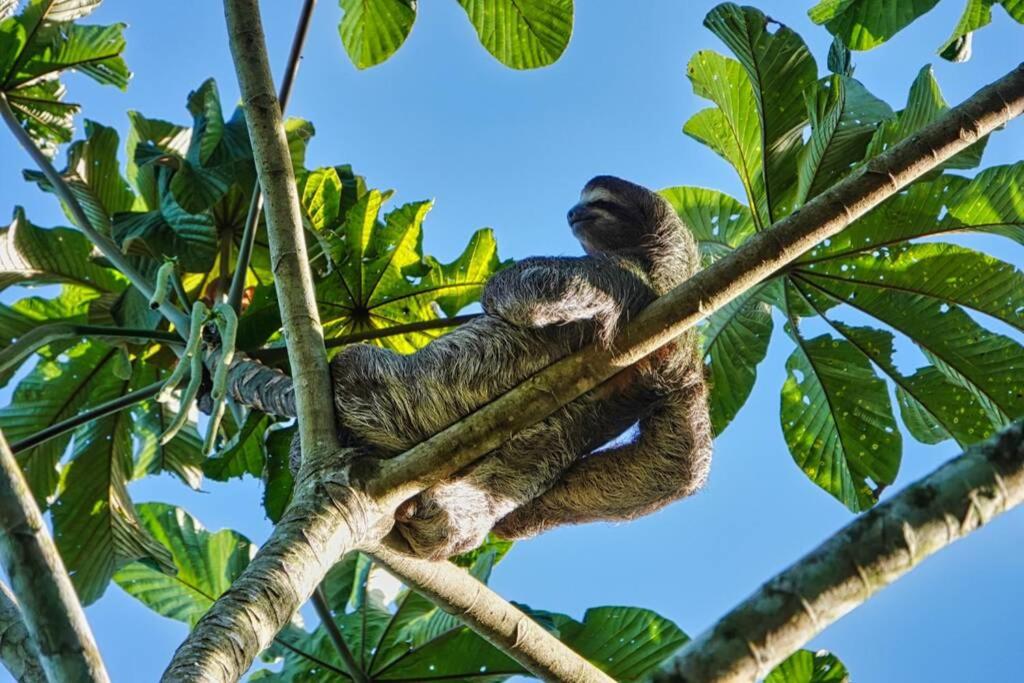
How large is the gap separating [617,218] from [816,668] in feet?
7.64

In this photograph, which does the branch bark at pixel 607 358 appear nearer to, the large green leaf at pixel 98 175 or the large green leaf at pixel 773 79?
the large green leaf at pixel 773 79

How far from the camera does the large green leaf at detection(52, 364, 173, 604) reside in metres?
5.75

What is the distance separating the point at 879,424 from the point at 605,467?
1.88 m

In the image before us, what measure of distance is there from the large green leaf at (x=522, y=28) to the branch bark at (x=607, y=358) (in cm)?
207

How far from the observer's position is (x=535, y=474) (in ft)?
14.9

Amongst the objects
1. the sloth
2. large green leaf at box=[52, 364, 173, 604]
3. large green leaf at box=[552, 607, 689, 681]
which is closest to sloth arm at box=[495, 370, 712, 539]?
the sloth

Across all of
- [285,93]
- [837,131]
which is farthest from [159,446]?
[837,131]

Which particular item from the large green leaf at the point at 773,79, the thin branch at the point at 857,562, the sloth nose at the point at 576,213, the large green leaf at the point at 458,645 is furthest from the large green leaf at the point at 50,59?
the thin branch at the point at 857,562

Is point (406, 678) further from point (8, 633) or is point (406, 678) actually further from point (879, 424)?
point (8, 633)

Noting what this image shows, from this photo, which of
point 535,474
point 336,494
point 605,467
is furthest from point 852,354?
point 336,494

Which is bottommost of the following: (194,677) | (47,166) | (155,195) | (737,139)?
(194,677)

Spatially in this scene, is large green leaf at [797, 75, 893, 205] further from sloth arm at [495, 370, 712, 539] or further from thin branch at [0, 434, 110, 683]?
thin branch at [0, 434, 110, 683]

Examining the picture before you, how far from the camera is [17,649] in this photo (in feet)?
7.43

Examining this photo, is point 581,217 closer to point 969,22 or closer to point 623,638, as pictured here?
point 623,638
